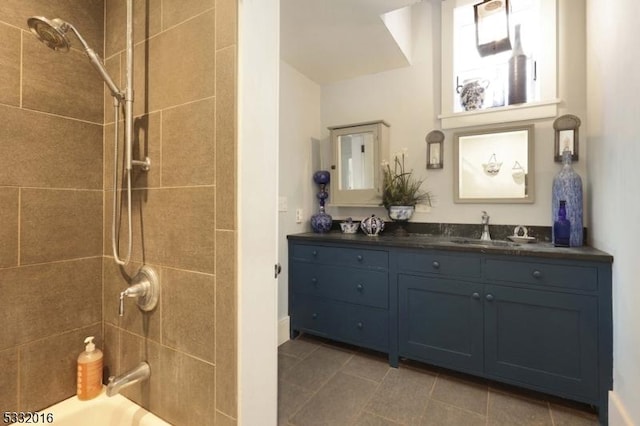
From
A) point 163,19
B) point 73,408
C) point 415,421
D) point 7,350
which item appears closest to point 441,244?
point 415,421

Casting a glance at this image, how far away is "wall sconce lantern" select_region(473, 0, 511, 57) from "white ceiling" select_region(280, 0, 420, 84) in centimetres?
60

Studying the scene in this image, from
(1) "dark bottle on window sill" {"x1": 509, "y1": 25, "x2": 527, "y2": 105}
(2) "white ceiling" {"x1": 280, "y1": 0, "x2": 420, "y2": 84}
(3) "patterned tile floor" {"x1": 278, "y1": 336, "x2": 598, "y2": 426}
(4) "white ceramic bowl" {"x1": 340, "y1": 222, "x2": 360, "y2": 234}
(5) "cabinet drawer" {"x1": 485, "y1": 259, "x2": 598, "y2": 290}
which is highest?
(2) "white ceiling" {"x1": 280, "y1": 0, "x2": 420, "y2": 84}

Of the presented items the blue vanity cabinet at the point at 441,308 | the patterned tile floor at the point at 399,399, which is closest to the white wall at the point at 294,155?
the patterned tile floor at the point at 399,399

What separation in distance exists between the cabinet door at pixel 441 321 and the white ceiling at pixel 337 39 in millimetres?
1736

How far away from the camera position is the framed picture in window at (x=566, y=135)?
1931mm

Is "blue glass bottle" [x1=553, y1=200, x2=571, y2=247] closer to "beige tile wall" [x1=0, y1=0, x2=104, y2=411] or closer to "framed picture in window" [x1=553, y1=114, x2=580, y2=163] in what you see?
"framed picture in window" [x1=553, y1=114, x2=580, y2=163]

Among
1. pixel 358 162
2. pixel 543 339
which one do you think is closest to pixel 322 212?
pixel 358 162

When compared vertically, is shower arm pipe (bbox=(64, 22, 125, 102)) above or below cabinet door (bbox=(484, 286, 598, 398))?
above

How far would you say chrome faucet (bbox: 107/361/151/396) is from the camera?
3.46 ft

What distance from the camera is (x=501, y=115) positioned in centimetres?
218

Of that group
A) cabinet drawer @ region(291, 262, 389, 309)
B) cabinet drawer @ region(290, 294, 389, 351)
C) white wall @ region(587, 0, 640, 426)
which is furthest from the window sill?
cabinet drawer @ region(290, 294, 389, 351)

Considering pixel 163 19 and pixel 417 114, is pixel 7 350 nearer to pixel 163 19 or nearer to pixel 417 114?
pixel 163 19

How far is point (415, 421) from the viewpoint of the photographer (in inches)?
59.8

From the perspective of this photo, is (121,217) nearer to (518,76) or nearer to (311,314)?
(311,314)
